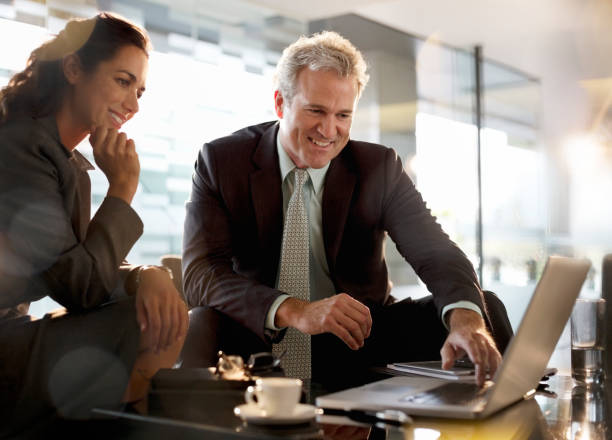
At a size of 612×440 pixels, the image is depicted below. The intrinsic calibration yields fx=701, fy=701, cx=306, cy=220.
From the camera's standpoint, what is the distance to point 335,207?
7.67 ft

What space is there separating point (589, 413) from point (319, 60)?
145 centimetres

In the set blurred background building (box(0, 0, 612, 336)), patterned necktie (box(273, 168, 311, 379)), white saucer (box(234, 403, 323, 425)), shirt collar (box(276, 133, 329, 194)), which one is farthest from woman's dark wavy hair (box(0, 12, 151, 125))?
blurred background building (box(0, 0, 612, 336))

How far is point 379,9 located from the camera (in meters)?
5.44

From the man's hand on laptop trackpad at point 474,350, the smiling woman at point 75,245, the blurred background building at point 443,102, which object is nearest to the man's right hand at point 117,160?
the smiling woman at point 75,245

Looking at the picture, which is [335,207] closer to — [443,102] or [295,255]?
[295,255]

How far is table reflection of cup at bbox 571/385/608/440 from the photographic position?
1.16 meters

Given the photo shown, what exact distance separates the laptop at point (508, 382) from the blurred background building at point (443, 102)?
10.6ft

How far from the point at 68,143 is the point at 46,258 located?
0.46m

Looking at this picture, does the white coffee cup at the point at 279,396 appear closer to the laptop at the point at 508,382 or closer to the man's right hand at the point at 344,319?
the laptop at the point at 508,382

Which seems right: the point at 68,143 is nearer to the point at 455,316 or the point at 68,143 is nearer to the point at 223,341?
the point at 223,341

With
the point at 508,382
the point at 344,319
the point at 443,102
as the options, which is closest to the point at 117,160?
the point at 344,319

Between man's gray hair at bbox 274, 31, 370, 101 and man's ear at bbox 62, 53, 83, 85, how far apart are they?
71 centimetres

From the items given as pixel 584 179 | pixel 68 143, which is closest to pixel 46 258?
pixel 68 143

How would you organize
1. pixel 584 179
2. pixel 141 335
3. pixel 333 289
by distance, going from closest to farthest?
pixel 141 335, pixel 333 289, pixel 584 179
